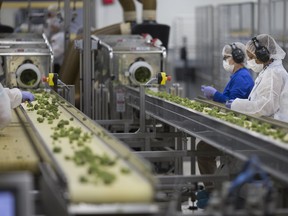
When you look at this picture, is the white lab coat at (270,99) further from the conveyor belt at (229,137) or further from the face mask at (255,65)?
the conveyor belt at (229,137)

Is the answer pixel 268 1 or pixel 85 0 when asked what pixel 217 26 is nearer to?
pixel 268 1

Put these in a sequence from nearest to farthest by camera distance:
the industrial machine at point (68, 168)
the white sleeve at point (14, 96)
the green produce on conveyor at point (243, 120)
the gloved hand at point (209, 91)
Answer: the industrial machine at point (68, 168) < the green produce on conveyor at point (243, 120) < the white sleeve at point (14, 96) < the gloved hand at point (209, 91)

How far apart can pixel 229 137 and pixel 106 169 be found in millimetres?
1376

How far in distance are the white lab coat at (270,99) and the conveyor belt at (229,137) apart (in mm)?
560

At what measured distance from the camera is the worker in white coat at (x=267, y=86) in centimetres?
567

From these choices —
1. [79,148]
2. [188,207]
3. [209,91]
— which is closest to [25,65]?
[209,91]

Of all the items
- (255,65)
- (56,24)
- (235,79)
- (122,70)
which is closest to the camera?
(255,65)

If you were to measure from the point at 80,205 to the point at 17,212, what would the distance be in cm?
23

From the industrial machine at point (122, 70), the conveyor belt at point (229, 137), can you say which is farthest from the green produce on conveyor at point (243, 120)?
the industrial machine at point (122, 70)

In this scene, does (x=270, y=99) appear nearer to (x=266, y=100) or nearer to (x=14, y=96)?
(x=266, y=100)

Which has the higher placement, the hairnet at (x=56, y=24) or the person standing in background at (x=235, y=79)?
the hairnet at (x=56, y=24)

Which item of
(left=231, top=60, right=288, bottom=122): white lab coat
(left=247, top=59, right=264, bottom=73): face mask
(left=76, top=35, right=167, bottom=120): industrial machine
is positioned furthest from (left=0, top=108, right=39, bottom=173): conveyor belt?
(left=76, top=35, right=167, bottom=120): industrial machine

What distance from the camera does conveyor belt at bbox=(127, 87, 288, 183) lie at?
357 centimetres

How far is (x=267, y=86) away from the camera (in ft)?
18.8
